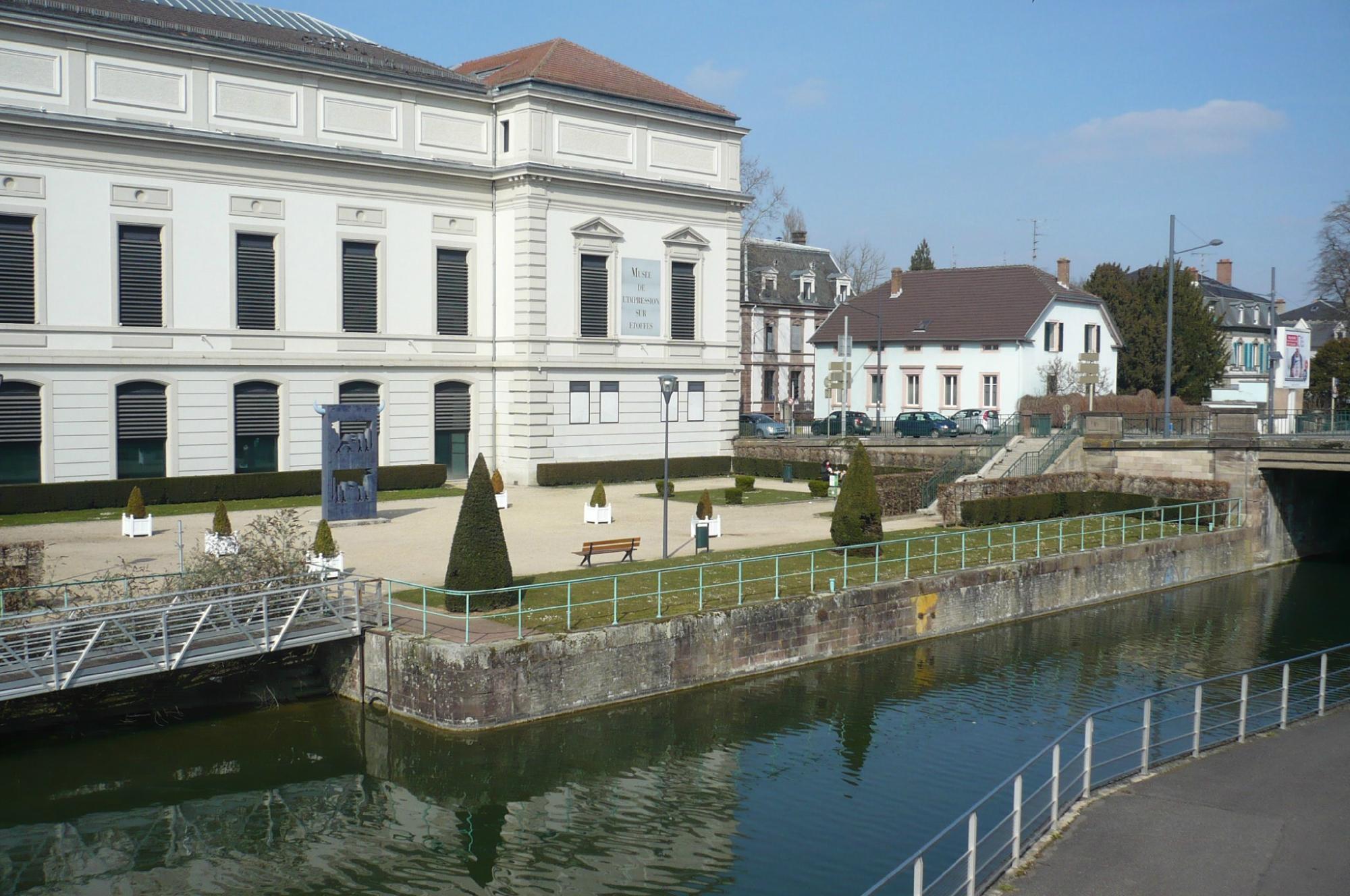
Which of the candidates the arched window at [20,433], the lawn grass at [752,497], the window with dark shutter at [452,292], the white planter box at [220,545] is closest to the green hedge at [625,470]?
the lawn grass at [752,497]

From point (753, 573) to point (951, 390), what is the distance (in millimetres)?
38511

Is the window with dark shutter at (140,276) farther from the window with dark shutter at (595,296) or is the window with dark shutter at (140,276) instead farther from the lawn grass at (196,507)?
the window with dark shutter at (595,296)

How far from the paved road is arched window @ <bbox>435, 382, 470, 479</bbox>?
3033 centimetres

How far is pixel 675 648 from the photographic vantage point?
20.8 meters

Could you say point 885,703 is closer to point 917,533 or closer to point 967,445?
point 917,533

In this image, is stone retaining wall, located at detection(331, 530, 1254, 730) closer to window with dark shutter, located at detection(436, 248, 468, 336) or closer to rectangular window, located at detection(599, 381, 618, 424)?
rectangular window, located at detection(599, 381, 618, 424)

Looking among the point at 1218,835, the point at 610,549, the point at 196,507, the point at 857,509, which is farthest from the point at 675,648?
the point at 196,507

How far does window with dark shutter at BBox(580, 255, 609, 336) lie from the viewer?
4291 cm

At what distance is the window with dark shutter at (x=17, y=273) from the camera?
3288cm

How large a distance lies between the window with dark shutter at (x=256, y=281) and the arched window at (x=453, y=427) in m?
6.20

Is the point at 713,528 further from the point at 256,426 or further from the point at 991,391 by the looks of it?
the point at 991,391

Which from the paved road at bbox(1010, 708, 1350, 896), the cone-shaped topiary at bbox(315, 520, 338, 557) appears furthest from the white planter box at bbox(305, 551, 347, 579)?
the paved road at bbox(1010, 708, 1350, 896)

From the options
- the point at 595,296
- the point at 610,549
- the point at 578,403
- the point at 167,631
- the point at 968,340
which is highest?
the point at 595,296

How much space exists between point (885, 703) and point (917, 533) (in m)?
10.6
